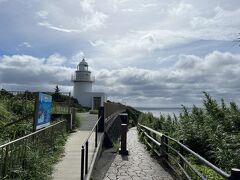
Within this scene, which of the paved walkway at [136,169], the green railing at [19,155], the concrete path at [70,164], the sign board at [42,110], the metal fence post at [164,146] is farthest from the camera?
the metal fence post at [164,146]

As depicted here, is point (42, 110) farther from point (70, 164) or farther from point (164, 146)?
point (164, 146)

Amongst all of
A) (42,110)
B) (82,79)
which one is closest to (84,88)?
(82,79)

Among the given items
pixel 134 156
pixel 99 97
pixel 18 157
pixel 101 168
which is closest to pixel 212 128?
pixel 134 156

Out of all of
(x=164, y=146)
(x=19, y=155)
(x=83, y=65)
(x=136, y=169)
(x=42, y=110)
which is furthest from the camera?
(x=83, y=65)

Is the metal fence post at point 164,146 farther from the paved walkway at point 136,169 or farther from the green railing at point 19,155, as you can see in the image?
the green railing at point 19,155

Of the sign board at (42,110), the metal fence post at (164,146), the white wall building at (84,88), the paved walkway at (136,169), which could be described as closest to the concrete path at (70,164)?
the paved walkway at (136,169)

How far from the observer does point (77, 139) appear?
53.2ft

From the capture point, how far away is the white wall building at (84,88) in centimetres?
5597

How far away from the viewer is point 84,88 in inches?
2274

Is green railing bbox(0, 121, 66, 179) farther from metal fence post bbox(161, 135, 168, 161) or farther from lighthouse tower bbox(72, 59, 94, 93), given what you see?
lighthouse tower bbox(72, 59, 94, 93)

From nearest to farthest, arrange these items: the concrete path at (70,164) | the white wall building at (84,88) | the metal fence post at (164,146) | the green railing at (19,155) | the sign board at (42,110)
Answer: the green railing at (19,155) < the concrete path at (70,164) < the sign board at (42,110) < the metal fence post at (164,146) < the white wall building at (84,88)

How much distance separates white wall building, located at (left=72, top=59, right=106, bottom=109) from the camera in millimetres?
55969

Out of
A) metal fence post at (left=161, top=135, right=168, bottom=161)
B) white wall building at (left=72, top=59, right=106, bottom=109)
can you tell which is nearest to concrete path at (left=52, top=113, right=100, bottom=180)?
metal fence post at (left=161, top=135, right=168, bottom=161)

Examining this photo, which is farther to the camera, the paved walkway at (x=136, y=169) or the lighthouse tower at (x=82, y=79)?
the lighthouse tower at (x=82, y=79)
